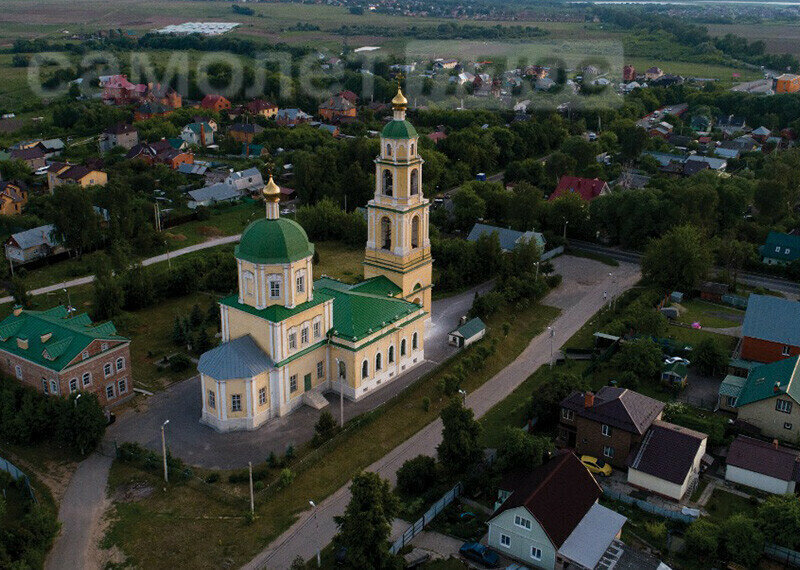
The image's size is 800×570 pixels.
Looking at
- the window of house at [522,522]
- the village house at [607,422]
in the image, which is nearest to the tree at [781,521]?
the village house at [607,422]

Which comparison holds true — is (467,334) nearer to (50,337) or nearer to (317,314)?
(317,314)

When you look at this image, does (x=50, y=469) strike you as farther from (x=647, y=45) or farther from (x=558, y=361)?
(x=647, y=45)

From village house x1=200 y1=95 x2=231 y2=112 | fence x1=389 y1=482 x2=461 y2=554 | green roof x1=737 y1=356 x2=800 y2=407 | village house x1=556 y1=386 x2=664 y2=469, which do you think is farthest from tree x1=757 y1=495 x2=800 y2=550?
village house x1=200 y1=95 x2=231 y2=112

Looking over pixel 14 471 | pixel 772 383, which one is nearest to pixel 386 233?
pixel 772 383

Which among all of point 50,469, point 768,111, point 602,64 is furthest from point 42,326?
point 602,64

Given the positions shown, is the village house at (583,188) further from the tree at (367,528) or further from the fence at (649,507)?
the tree at (367,528)

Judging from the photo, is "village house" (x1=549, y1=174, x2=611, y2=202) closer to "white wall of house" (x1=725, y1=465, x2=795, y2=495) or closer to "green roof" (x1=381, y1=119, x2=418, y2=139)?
"green roof" (x1=381, y1=119, x2=418, y2=139)
